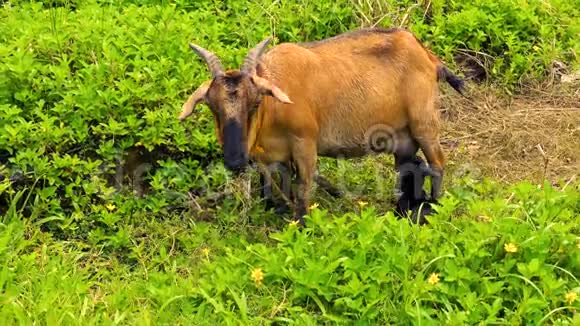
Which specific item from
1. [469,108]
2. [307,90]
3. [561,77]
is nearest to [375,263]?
[307,90]

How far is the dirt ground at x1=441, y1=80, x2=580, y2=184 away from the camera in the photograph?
275 inches

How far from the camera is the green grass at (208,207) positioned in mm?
4688

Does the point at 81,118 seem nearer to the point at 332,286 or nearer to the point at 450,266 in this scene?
the point at 332,286

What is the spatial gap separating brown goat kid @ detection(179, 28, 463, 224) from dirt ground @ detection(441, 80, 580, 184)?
0.89 meters

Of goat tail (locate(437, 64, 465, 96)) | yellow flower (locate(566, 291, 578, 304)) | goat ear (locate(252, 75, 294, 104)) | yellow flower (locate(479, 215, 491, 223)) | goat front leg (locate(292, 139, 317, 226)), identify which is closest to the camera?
yellow flower (locate(566, 291, 578, 304))

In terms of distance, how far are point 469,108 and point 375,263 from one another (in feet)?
11.3

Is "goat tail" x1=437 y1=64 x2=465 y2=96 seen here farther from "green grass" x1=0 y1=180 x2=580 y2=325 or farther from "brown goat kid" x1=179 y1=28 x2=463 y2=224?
"green grass" x1=0 y1=180 x2=580 y2=325

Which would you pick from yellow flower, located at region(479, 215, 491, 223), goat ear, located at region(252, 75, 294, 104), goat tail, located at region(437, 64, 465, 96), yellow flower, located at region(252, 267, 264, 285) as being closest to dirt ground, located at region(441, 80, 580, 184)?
goat tail, located at region(437, 64, 465, 96)

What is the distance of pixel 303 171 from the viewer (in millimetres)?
5809

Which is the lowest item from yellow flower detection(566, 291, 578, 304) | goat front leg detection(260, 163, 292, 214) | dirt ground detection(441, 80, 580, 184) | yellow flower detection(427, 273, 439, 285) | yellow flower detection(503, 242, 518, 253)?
dirt ground detection(441, 80, 580, 184)

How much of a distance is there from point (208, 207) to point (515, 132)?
286cm

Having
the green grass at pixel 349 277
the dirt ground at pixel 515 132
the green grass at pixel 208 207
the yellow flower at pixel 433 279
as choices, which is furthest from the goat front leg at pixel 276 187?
the yellow flower at pixel 433 279

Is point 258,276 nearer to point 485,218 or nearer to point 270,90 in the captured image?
point 270,90

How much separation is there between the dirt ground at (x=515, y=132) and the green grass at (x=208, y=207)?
258mm
